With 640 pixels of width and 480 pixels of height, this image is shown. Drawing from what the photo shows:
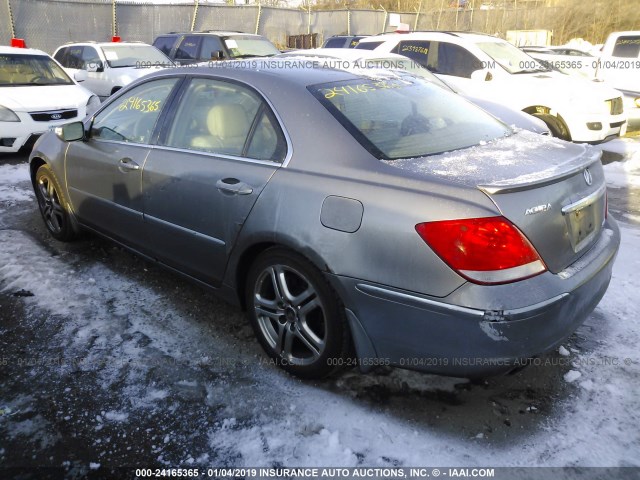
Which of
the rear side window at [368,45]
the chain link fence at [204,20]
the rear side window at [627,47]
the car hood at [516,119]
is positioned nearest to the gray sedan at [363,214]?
the car hood at [516,119]

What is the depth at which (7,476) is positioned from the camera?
2.19m

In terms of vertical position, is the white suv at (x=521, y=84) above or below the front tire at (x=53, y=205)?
above

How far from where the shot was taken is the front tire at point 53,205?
14.5 feet

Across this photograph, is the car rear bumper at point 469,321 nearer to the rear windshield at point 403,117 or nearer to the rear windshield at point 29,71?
the rear windshield at point 403,117

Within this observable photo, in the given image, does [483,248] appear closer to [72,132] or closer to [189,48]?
[72,132]

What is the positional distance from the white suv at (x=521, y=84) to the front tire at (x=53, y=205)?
19.1 ft

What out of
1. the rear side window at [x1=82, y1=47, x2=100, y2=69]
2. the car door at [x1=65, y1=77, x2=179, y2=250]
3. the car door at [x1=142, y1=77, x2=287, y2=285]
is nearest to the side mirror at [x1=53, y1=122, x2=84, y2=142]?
the car door at [x1=65, y1=77, x2=179, y2=250]

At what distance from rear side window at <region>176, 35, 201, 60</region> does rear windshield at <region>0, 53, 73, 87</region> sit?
3576mm

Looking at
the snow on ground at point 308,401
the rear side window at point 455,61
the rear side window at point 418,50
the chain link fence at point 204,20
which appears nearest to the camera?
the snow on ground at point 308,401

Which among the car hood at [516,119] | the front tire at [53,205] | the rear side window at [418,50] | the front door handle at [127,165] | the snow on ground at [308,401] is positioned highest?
the rear side window at [418,50]

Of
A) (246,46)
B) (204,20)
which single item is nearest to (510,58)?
(246,46)

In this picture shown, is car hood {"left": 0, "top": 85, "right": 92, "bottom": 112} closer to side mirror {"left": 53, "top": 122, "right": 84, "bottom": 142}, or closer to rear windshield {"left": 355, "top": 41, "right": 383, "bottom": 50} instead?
side mirror {"left": 53, "top": 122, "right": 84, "bottom": 142}

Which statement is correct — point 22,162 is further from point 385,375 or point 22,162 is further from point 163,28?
point 163,28

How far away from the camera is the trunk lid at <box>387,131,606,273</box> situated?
2150 millimetres
